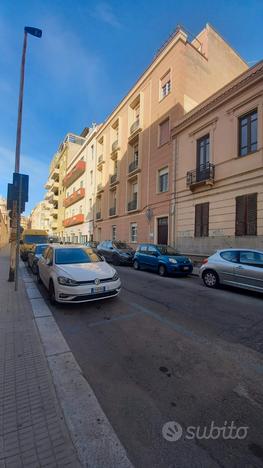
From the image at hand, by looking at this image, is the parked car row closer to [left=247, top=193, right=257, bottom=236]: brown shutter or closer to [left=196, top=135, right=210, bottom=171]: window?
[left=247, top=193, right=257, bottom=236]: brown shutter

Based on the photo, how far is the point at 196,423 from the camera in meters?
2.23

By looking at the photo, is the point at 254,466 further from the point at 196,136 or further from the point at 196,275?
the point at 196,136

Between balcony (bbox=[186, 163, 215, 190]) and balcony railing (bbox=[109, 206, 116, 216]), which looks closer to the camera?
balcony (bbox=[186, 163, 215, 190])

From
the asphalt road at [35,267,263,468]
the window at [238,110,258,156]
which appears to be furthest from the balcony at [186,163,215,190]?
the asphalt road at [35,267,263,468]

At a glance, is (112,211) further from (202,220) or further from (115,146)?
(202,220)

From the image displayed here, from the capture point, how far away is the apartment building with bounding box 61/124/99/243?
33.6 meters

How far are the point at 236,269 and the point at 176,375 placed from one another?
18.7ft

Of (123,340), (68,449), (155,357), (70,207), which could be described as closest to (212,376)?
(155,357)

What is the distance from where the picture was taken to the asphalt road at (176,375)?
1.98m

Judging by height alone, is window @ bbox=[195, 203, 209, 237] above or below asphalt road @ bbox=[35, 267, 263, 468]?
above

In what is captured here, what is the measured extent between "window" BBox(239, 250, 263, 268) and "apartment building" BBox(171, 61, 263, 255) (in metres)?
4.13

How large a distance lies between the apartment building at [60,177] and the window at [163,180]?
101 feet

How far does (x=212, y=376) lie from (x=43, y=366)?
220 centimetres

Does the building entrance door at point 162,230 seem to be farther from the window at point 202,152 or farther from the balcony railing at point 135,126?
the balcony railing at point 135,126
